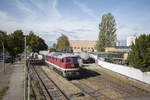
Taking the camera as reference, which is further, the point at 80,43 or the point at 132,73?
the point at 80,43

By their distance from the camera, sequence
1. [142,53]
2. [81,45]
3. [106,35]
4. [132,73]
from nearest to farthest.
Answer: [142,53], [132,73], [106,35], [81,45]

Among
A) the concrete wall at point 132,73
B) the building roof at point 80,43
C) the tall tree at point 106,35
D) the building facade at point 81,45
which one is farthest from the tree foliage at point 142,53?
the building roof at point 80,43

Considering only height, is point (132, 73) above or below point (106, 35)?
below

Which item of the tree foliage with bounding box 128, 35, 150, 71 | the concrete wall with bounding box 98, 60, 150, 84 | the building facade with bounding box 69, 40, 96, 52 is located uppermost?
the building facade with bounding box 69, 40, 96, 52

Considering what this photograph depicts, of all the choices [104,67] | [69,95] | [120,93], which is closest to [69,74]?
[69,95]

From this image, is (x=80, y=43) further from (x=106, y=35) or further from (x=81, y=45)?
(x=106, y=35)

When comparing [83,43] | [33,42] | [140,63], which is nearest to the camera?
[140,63]

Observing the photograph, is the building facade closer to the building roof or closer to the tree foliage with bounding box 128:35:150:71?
the building roof

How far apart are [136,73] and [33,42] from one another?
93.4 ft

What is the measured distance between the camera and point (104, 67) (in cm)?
2798

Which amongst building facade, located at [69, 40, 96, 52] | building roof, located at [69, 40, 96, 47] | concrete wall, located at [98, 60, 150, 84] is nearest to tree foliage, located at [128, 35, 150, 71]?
concrete wall, located at [98, 60, 150, 84]

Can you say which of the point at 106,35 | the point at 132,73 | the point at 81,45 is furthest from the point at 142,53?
the point at 81,45

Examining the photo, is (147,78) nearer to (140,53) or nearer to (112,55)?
(140,53)

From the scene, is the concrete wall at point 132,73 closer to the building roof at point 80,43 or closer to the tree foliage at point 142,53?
the tree foliage at point 142,53
